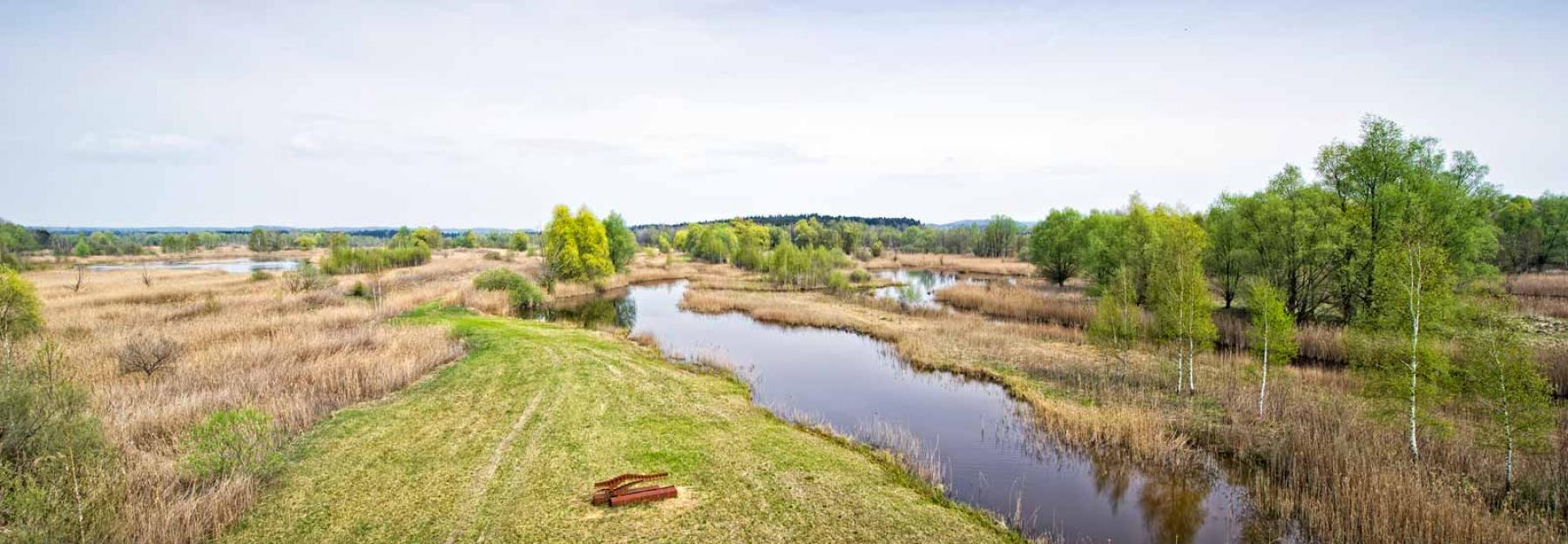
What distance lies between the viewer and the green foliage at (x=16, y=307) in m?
14.5

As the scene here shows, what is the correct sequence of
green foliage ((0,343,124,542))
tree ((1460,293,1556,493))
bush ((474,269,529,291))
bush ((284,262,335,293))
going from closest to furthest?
green foliage ((0,343,124,542)), tree ((1460,293,1556,493)), bush ((284,262,335,293)), bush ((474,269,529,291))

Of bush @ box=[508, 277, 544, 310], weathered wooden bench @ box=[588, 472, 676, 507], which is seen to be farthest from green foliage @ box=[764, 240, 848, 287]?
weathered wooden bench @ box=[588, 472, 676, 507]

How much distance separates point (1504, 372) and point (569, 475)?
1507cm

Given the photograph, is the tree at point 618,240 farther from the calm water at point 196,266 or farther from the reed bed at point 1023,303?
the reed bed at point 1023,303

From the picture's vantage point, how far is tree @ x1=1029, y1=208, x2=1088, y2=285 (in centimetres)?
4362

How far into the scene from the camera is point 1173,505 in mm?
10578

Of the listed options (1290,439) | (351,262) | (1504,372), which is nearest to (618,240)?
(351,262)

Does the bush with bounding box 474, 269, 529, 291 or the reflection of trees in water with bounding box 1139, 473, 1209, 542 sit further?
the bush with bounding box 474, 269, 529, 291

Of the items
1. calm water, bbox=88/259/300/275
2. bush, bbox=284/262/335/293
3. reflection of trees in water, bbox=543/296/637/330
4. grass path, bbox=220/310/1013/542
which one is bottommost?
reflection of trees in water, bbox=543/296/637/330

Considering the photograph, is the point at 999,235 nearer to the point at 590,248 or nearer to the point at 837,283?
the point at 837,283

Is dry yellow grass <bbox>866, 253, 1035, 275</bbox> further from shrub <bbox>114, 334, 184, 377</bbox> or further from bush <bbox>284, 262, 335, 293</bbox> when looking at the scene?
shrub <bbox>114, 334, 184, 377</bbox>

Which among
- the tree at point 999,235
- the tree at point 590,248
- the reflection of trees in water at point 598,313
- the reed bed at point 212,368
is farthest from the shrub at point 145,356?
the tree at point 999,235

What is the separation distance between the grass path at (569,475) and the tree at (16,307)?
10808 mm

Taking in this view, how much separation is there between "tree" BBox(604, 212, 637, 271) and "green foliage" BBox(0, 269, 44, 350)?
44.1m
